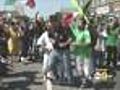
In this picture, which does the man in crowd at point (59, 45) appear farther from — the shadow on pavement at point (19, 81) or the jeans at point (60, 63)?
the shadow on pavement at point (19, 81)

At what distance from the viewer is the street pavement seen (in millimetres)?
15117

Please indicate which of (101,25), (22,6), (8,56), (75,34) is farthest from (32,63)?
(75,34)

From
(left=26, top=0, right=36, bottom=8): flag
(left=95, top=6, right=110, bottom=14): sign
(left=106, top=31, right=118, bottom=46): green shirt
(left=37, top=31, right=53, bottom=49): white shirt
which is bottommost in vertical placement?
(left=95, top=6, right=110, bottom=14): sign

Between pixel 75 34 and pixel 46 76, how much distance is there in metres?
1.60

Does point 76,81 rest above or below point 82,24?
below

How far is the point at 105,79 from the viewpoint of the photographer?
15414 millimetres

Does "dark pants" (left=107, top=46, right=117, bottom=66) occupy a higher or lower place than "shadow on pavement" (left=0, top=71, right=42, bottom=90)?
higher

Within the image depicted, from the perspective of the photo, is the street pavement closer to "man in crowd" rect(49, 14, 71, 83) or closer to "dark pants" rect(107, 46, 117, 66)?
"man in crowd" rect(49, 14, 71, 83)

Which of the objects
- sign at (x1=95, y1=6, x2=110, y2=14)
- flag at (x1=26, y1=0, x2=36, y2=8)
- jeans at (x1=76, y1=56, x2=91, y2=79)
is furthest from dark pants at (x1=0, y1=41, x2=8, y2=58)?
sign at (x1=95, y1=6, x2=110, y2=14)

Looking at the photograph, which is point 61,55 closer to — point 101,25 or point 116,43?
point 116,43

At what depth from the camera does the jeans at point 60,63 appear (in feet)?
51.2

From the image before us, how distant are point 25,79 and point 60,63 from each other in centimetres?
142

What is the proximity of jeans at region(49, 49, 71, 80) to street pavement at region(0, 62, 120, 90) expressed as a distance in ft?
1.90

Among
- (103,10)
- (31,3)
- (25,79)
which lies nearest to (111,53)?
(25,79)
